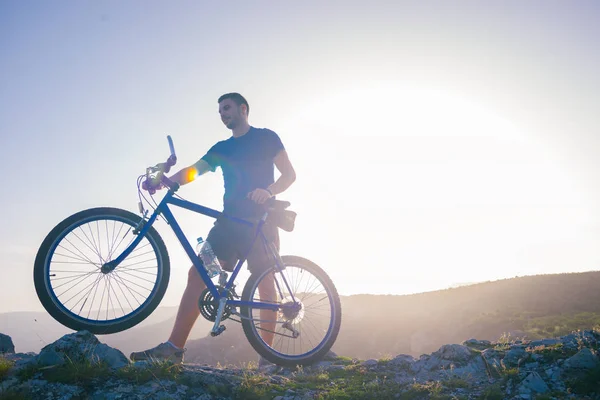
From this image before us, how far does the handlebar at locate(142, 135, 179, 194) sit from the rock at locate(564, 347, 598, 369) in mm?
5111

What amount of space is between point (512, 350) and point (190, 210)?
4599 mm

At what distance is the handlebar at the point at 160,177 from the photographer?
14.5 feet

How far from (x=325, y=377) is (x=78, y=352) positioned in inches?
108

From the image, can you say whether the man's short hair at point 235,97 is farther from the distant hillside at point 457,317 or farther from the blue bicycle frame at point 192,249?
the distant hillside at point 457,317

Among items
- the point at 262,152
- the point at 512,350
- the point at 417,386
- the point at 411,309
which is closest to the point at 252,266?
the point at 262,152

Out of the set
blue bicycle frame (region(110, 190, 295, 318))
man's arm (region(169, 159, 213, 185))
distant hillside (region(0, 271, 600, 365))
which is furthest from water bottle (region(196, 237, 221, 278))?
distant hillside (region(0, 271, 600, 365))

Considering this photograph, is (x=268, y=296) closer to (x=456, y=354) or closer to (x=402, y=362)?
(x=402, y=362)

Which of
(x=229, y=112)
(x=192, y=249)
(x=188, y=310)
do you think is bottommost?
(x=188, y=310)

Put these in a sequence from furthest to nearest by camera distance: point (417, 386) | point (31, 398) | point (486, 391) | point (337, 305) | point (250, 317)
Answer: point (337, 305), point (250, 317), point (417, 386), point (486, 391), point (31, 398)

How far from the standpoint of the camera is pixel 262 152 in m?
5.27

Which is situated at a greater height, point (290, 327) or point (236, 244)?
point (236, 244)

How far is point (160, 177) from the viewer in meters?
4.43

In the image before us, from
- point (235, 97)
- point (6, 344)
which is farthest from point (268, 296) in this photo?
point (6, 344)

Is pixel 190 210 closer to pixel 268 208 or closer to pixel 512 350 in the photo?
pixel 268 208
